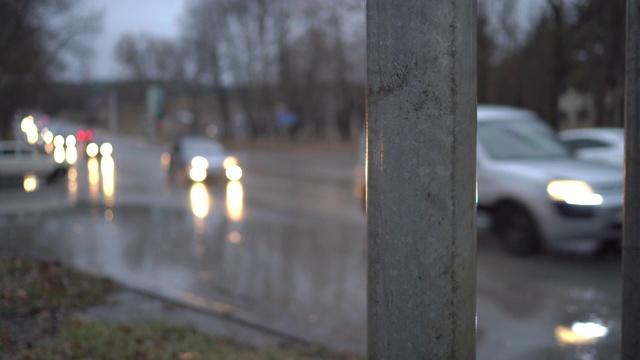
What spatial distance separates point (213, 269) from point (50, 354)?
4808mm

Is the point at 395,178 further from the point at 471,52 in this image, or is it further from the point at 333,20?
the point at 333,20

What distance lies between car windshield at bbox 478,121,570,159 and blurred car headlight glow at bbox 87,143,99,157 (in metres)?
36.6

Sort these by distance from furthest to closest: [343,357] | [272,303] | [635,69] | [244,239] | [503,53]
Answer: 1. [503,53]
2. [244,239]
3. [272,303]
4. [343,357]
5. [635,69]

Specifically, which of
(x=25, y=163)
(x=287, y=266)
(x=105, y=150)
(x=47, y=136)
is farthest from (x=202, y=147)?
(x=47, y=136)

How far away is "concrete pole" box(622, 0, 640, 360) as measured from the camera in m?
3.25

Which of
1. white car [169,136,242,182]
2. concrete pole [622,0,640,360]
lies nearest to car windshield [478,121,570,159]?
concrete pole [622,0,640,360]

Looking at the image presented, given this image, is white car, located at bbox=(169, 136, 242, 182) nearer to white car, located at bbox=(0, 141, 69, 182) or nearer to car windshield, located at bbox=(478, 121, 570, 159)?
white car, located at bbox=(0, 141, 69, 182)

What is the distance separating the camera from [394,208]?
229 cm

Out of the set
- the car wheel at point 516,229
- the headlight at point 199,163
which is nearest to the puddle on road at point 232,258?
the car wheel at point 516,229

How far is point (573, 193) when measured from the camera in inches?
375

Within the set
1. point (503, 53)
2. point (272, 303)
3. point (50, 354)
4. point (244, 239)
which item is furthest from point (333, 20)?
point (50, 354)

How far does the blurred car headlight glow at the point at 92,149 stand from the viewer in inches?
1740

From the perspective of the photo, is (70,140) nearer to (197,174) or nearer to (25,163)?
(25,163)

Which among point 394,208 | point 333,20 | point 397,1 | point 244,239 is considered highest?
point 333,20
